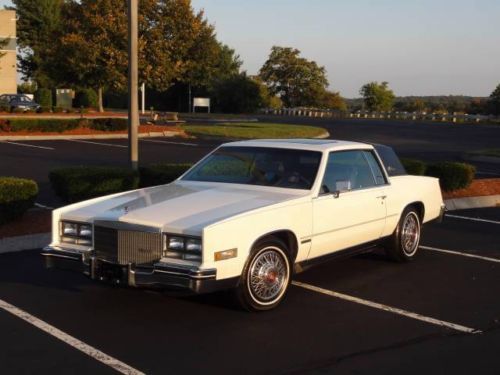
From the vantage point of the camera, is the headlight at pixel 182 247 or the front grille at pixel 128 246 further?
the front grille at pixel 128 246

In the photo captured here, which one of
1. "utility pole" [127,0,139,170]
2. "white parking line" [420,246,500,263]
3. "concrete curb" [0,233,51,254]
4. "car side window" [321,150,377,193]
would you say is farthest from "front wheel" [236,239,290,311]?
"utility pole" [127,0,139,170]

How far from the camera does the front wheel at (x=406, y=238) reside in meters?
8.10

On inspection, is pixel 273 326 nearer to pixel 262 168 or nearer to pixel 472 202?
pixel 262 168

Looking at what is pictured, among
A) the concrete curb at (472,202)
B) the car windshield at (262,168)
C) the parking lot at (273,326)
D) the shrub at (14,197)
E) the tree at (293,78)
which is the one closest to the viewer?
the parking lot at (273,326)

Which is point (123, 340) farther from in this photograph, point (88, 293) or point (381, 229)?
point (381, 229)

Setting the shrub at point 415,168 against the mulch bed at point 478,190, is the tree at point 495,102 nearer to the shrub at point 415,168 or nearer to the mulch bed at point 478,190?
the mulch bed at point 478,190

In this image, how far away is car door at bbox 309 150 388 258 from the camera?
269 inches

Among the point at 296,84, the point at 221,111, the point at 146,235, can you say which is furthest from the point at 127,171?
the point at 296,84

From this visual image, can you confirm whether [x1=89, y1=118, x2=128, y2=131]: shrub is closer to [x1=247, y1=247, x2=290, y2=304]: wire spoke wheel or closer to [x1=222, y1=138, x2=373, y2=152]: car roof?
[x1=222, y1=138, x2=373, y2=152]: car roof

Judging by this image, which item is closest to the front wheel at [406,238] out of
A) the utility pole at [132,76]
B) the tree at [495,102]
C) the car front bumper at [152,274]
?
the car front bumper at [152,274]

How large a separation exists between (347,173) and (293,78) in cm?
7790

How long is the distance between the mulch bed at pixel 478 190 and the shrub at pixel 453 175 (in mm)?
151

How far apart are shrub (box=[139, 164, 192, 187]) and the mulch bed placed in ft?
17.6

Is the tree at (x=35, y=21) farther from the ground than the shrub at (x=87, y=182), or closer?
farther from the ground
